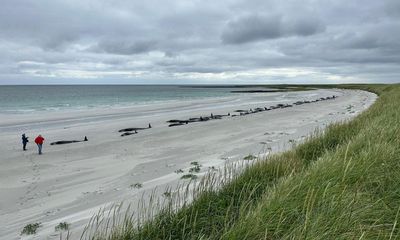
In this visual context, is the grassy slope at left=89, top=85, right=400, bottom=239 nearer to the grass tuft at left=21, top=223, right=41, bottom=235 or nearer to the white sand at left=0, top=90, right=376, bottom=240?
the white sand at left=0, top=90, right=376, bottom=240

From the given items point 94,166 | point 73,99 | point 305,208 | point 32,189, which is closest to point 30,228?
point 32,189

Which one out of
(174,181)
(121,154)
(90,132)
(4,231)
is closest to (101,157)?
(121,154)

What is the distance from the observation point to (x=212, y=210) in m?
5.28

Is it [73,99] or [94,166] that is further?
[73,99]

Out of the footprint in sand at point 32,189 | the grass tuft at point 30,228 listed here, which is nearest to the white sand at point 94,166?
the footprint in sand at point 32,189

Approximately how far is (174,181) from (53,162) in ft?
21.9

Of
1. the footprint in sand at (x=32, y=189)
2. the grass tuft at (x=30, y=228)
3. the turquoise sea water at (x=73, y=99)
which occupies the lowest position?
the footprint in sand at (x=32, y=189)

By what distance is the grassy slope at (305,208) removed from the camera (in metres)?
3.43

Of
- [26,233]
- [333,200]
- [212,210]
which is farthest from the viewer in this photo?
[26,233]

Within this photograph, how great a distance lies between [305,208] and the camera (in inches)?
160

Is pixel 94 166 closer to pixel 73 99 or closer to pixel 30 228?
pixel 30 228

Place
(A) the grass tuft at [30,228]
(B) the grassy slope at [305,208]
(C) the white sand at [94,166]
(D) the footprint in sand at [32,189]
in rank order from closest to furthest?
(B) the grassy slope at [305,208]
(A) the grass tuft at [30,228]
(C) the white sand at [94,166]
(D) the footprint in sand at [32,189]

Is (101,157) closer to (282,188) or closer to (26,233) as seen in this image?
(26,233)

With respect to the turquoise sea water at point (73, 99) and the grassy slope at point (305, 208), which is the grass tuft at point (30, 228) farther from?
the turquoise sea water at point (73, 99)
